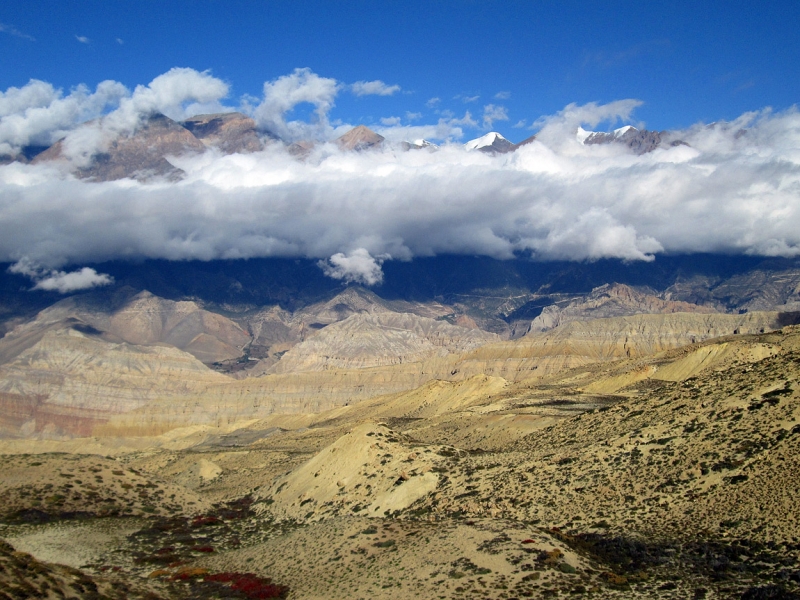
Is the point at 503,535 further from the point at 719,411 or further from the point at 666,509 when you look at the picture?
the point at 719,411

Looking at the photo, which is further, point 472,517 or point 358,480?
point 358,480

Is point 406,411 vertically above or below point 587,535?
below

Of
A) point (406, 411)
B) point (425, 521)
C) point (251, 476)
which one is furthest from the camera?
point (406, 411)

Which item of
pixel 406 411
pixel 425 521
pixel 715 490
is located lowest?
pixel 406 411

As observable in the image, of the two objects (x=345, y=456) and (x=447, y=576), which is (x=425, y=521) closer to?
(x=447, y=576)

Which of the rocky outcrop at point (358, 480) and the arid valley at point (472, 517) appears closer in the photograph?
the arid valley at point (472, 517)

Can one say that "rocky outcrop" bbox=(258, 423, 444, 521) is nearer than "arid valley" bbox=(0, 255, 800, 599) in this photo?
No

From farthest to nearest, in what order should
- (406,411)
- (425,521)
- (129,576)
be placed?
(406,411) < (425,521) < (129,576)

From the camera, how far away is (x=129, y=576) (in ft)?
120

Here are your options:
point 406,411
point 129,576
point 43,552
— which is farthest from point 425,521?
point 406,411

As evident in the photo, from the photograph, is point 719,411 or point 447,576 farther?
point 719,411

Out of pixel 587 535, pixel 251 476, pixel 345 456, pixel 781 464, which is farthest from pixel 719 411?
pixel 251 476

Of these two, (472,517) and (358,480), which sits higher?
(472,517)

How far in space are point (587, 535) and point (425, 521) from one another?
28.6 ft
